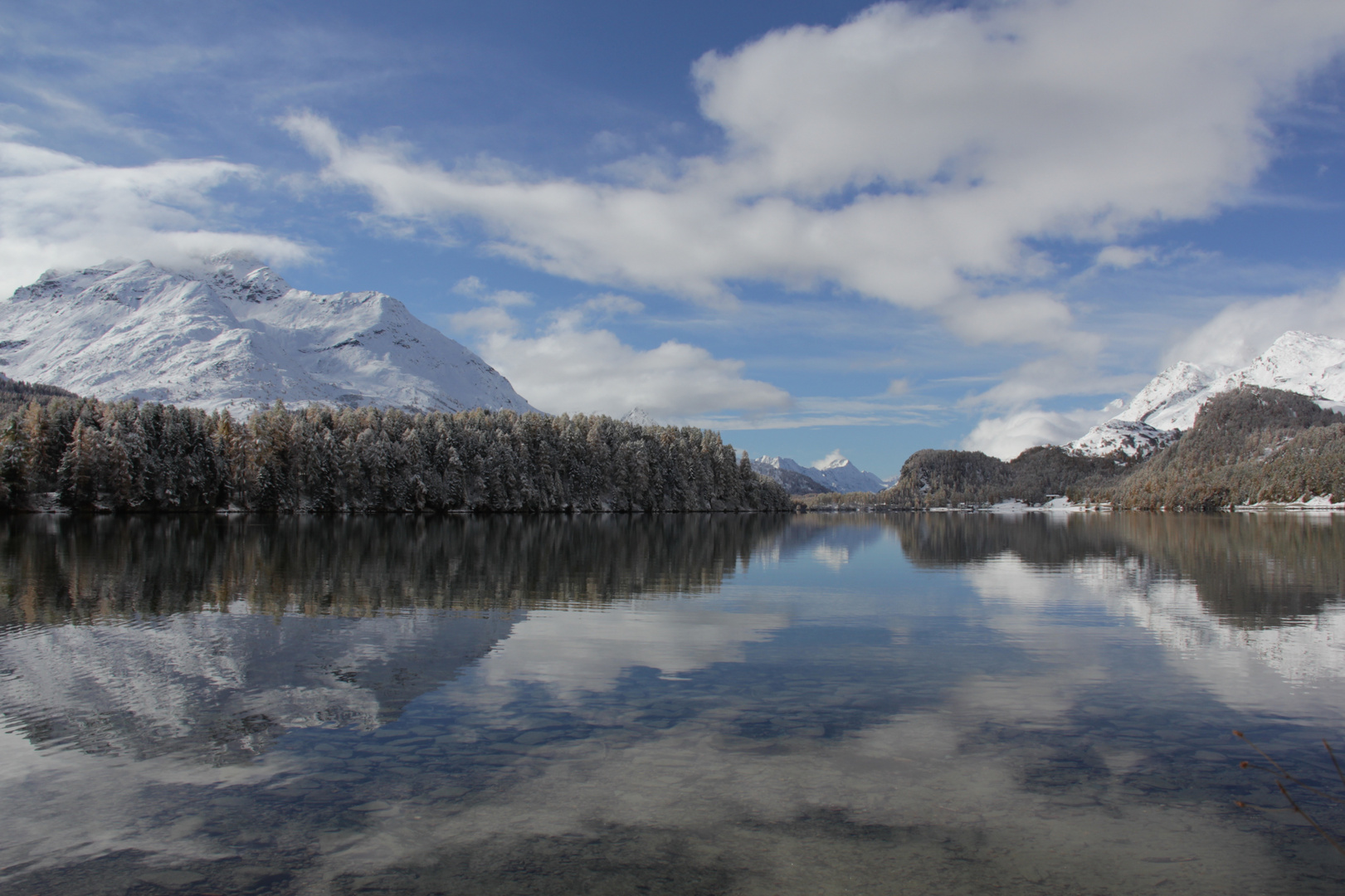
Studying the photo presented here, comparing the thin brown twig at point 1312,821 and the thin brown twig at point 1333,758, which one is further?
the thin brown twig at point 1333,758

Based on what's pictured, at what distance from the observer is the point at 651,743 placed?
500 inches

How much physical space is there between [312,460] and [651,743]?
132032mm

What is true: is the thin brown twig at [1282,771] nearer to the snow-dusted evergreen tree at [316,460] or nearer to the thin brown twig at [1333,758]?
the thin brown twig at [1333,758]

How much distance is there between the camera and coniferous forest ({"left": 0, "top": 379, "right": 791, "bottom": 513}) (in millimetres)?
108812

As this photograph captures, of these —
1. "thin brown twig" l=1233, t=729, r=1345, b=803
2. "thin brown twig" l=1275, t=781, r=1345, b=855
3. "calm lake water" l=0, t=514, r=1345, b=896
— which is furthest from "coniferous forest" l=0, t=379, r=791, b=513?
"thin brown twig" l=1275, t=781, r=1345, b=855

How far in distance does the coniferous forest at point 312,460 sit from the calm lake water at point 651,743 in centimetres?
9926

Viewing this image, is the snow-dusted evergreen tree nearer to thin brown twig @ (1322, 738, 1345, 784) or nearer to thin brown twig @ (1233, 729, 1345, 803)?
thin brown twig @ (1233, 729, 1345, 803)

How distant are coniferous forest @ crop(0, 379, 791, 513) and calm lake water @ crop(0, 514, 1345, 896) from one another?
99256mm

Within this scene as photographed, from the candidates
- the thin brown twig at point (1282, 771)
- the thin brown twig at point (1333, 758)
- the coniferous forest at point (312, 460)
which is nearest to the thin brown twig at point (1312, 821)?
the thin brown twig at point (1282, 771)

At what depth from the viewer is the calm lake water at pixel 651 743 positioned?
8.73 meters

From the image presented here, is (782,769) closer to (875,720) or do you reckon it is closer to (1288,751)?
(875,720)

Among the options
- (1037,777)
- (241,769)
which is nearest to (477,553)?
(241,769)

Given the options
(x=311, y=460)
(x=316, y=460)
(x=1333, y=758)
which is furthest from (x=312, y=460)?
(x=1333, y=758)

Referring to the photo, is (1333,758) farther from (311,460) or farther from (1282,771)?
(311,460)
